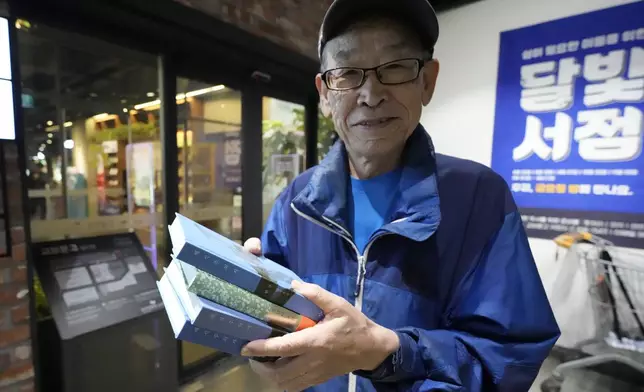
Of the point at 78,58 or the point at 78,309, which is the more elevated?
the point at 78,58

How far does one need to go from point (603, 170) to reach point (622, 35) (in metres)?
0.84

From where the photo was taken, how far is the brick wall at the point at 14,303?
1.50 m

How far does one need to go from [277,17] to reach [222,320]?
2709mm

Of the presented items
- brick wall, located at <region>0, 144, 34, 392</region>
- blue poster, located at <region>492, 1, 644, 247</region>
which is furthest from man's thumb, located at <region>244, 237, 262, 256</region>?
blue poster, located at <region>492, 1, 644, 247</region>

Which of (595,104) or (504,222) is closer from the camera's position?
(504,222)

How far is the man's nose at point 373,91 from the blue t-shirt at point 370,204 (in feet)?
0.60

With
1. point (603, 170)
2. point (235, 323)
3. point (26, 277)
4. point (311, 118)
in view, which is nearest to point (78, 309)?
point (26, 277)

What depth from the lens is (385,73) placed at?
2.49 feet

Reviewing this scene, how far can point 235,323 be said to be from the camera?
488 millimetres

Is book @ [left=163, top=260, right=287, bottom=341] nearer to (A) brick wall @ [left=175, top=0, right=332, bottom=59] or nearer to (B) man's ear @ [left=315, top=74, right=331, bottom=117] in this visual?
(B) man's ear @ [left=315, top=74, right=331, bottom=117]

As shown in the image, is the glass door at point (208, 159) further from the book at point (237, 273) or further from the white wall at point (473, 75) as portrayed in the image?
the book at point (237, 273)

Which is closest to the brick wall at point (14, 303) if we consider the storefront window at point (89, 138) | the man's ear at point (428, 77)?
the storefront window at point (89, 138)

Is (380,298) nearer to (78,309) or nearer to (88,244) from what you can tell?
(78,309)

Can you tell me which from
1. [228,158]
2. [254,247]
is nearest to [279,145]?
[228,158]
